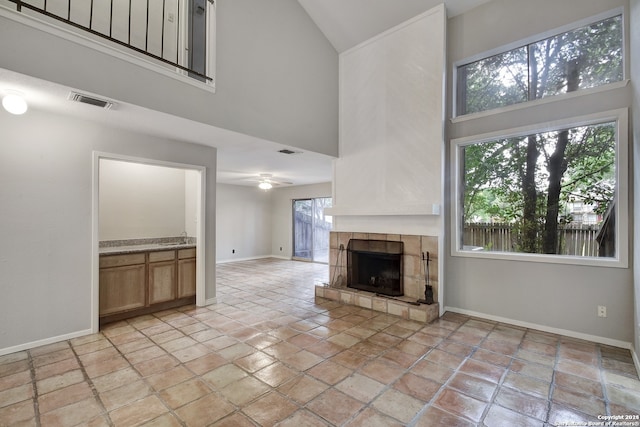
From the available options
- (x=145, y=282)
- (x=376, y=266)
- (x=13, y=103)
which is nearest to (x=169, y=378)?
(x=145, y=282)

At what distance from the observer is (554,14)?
10.8ft

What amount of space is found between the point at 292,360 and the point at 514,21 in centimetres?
457

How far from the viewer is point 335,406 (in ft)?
6.59

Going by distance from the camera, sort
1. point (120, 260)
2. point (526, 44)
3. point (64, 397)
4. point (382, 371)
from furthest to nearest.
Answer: point (120, 260)
point (526, 44)
point (382, 371)
point (64, 397)

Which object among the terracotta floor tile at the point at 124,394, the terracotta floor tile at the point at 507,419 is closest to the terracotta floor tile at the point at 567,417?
the terracotta floor tile at the point at 507,419

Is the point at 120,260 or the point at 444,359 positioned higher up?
the point at 120,260

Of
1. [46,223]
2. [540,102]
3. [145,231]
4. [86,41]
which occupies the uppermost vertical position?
[86,41]

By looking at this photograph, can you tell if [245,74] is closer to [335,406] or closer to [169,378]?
[169,378]

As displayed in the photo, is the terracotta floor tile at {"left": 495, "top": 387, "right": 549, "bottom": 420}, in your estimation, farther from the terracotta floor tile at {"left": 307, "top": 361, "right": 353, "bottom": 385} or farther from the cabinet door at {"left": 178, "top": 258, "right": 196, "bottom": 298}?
the cabinet door at {"left": 178, "top": 258, "right": 196, "bottom": 298}

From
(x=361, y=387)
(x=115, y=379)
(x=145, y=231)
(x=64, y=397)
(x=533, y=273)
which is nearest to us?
(x=64, y=397)

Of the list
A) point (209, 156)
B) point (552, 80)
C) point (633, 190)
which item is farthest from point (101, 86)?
point (633, 190)

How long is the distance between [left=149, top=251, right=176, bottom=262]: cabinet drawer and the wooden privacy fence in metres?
4.06

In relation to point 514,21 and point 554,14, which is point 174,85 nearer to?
point 514,21

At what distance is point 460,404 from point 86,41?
13.4 feet
